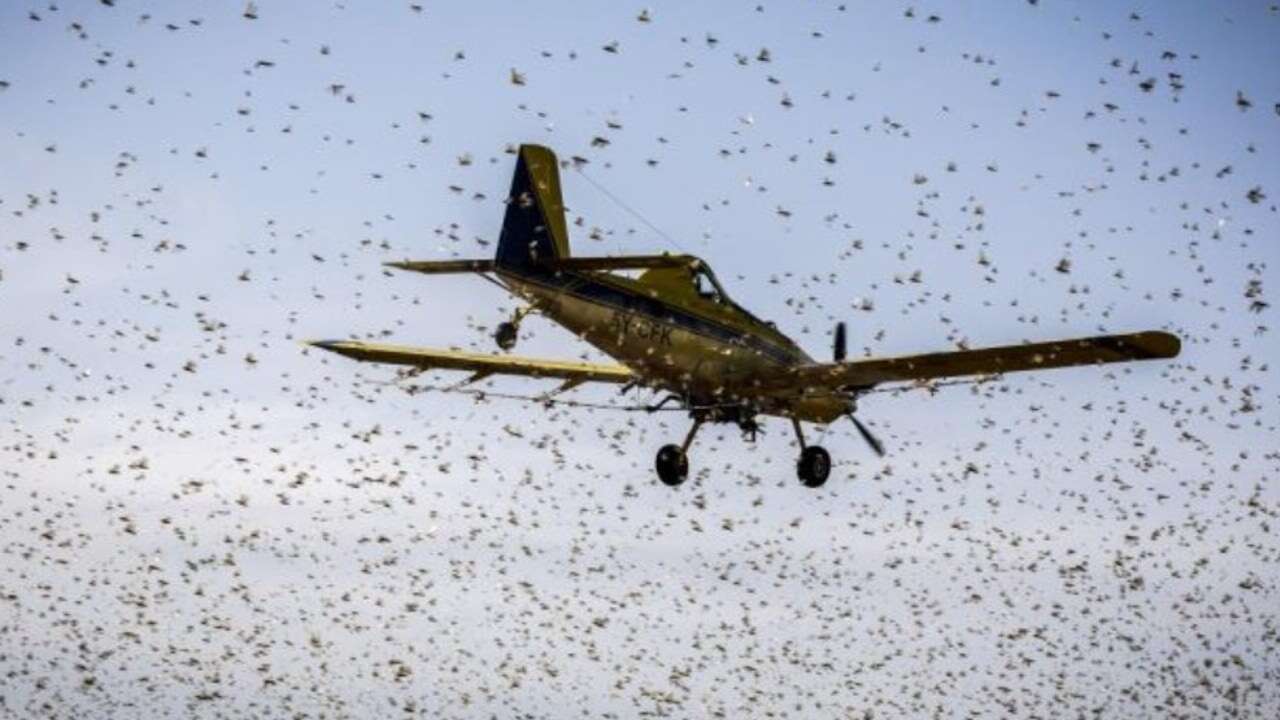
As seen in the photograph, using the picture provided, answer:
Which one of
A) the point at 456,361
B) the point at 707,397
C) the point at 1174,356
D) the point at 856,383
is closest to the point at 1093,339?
the point at 1174,356

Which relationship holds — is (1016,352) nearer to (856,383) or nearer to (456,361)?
(856,383)

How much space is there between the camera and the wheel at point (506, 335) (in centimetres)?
1872

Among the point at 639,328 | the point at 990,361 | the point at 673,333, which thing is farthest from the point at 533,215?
the point at 990,361

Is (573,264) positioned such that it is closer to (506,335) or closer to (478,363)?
(506,335)

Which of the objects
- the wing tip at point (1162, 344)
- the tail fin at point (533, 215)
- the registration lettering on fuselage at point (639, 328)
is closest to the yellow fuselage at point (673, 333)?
the registration lettering on fuselage at point (639, 328)

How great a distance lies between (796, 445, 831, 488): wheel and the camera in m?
25.0

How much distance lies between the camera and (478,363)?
24766 mm

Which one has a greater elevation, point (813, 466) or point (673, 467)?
point (813, 466)

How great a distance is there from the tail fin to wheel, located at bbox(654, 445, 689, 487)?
14.9 feet

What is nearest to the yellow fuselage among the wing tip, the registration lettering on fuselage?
the registration lettering on fuselage

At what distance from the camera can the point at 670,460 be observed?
80.7 feet

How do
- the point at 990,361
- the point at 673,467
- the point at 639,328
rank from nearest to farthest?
the point at 990,361 < the point at 639,328 < the point at 673,467

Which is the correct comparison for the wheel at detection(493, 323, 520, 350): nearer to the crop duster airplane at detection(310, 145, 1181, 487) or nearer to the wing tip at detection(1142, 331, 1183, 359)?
the crop duster airplane at detection(310, 145, 1181, 487)

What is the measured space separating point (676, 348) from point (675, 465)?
2.99 m
